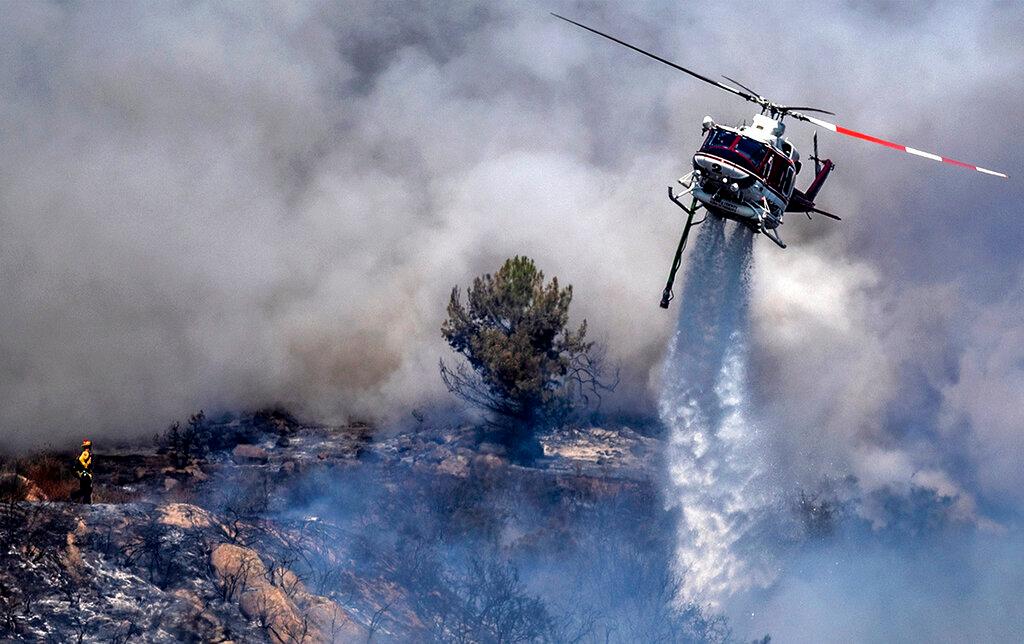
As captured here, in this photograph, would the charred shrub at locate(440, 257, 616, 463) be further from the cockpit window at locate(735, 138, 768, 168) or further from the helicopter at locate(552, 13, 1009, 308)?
the cockpit window at locate(735, 138, 768, 168)

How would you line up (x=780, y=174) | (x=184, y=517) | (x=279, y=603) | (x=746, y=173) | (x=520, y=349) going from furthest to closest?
(x=520, y=349), (x=780, y=174), (x=746, y=173), (x=184, y=517), (x=279, y=603)

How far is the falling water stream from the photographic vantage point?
51.0 m

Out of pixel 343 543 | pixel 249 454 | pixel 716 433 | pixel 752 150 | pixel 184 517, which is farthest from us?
pixel 249 454

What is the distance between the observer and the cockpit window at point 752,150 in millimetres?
43125

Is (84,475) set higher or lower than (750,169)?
lower

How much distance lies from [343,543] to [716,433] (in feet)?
51.6

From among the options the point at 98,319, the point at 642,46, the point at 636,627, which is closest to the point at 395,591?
the point at 636,627

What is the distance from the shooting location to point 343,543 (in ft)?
140

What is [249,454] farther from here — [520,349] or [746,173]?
[746,173]

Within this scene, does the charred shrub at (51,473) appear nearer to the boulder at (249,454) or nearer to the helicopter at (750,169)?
the boulder at (249,454)

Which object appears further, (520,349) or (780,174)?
(520,349)

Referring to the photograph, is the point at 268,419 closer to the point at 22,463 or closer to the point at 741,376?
the point at 22,463

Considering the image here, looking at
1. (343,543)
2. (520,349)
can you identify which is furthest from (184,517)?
(520,349)

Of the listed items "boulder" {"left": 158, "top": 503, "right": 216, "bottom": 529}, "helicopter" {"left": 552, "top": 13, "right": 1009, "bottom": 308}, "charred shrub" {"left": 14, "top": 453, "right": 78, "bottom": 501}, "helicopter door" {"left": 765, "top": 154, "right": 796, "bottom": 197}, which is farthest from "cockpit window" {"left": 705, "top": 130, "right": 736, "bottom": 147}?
"charred shrub" {"left": 14, "top": 453, "right": 78, "bottom": 501}
